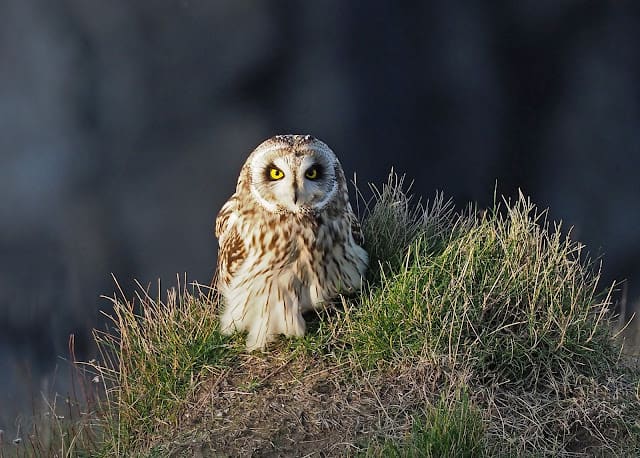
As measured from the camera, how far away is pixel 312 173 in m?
4.16

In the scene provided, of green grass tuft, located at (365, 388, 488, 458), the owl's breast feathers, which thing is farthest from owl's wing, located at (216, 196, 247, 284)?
green grass tuft, located at (365, 388, 488, 458)

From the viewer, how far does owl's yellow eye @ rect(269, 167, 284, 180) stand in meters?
4.16

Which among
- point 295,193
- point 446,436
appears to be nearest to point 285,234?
point 295,193

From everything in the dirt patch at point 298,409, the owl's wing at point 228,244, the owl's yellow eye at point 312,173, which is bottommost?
the dirt patch at point 298,409

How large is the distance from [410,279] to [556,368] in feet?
2.54

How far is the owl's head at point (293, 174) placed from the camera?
409cm

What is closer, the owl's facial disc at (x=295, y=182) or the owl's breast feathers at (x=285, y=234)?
the owl's facial disc at (x=295, y=182)

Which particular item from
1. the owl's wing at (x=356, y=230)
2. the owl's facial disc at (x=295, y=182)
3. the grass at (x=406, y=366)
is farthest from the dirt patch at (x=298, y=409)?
the owl's facial disc at (x=295, y=182)

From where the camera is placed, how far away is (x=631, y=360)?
189 inches

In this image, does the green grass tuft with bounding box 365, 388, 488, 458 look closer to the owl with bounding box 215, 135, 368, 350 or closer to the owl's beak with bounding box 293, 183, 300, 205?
the owl with bounding box 215, 135, 368, 350

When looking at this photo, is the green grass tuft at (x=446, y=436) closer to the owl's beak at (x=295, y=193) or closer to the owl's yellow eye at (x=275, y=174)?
the owl's beak at (x=295, y=193)

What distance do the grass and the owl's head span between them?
55cm

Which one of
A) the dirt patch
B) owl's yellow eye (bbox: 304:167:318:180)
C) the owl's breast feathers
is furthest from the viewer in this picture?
the owl's breast feathers

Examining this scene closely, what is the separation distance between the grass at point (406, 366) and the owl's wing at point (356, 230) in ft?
0.57
